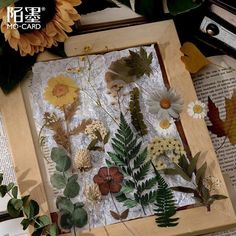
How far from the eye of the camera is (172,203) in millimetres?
654

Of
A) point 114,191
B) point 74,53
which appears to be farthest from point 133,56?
point 114,191

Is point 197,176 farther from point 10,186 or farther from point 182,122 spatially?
point 10,186

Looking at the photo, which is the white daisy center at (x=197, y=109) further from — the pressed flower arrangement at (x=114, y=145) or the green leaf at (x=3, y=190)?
the green leaf at (x=3, y=190)

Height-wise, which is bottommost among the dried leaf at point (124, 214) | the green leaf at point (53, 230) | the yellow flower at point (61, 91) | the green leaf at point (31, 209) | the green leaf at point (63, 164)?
the dried leaf at point (124, 214)

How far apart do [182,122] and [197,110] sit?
3cm

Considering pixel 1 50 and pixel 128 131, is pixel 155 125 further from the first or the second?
pixel 1 50

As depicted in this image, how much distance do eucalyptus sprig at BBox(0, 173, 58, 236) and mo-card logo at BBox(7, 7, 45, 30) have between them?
0.20 m

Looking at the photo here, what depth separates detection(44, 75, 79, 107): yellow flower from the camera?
0.69 m

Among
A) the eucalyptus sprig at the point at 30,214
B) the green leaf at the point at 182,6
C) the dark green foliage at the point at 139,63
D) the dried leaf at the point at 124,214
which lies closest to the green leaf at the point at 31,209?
the eucalyptus sprig at the point at 30,214

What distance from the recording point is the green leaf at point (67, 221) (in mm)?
641

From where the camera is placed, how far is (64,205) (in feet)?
2.12

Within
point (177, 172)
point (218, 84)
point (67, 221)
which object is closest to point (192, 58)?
point (218, 84)

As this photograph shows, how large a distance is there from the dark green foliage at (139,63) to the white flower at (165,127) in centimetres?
7

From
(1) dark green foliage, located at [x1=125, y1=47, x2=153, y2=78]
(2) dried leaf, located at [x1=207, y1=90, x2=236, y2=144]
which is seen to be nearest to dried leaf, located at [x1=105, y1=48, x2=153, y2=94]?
(1) dark green foliage, located at [x1=125, y1=47, x2=153, y2=78]
